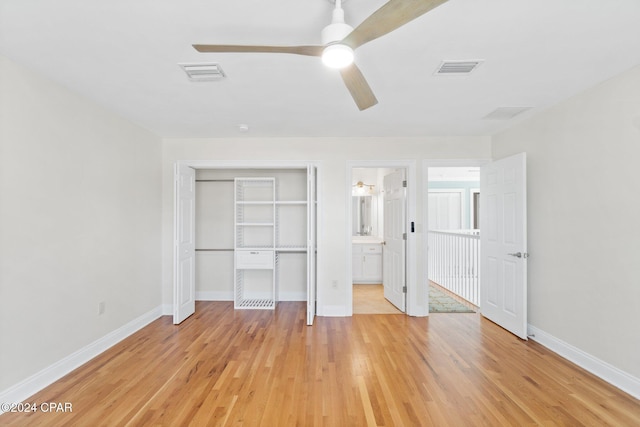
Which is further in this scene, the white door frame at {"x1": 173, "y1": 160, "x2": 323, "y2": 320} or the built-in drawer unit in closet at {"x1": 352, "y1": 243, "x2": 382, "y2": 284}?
the built-in drawer unit in closet at {"x1": 352, "y1": 243, "x2": 382, "y2": 284}

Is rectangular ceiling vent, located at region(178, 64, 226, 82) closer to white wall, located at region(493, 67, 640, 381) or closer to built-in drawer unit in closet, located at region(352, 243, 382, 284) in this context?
white wall, located at region(493, 67, 640, 381)

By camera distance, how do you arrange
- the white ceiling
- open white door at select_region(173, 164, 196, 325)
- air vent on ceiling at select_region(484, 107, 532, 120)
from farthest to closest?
open white door at select_region(173, 164, 196, 325)
air vent on ceiling at select_region(484, 107, 532, 120)
the white ceiling

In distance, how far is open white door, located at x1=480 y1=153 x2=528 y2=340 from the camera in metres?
3.25

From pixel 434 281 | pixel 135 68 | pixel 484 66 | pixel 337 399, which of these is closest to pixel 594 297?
pixel 484 66

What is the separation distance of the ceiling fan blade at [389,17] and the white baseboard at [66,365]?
3.29m

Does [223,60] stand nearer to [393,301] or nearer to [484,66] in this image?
[484,66]

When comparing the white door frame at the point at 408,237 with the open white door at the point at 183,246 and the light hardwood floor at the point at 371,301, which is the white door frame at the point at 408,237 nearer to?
the light hardwood floor at the point at 371,301

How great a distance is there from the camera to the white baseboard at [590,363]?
2264 mm

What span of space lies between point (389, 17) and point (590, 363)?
334 centimetres

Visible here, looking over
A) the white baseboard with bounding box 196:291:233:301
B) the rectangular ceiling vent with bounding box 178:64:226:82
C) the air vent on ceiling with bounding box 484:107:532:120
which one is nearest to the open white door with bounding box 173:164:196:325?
the white baseboard with bounding box 196:291:233:301

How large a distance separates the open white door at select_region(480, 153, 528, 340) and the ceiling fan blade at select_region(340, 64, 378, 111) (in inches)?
90.2

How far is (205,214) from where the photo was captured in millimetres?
4742

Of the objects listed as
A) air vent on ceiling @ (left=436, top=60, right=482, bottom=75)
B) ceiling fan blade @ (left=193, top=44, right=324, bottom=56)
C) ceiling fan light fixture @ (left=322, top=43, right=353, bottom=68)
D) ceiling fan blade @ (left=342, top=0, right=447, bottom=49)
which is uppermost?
air vent on ceiling @ (left=436, top=60, right=482, bottom=75)

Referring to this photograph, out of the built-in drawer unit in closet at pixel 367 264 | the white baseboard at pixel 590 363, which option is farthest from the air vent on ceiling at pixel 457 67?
the built-in drawer unit in closet at pixel 367 264
